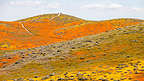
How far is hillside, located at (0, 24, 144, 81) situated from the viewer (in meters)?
21.4

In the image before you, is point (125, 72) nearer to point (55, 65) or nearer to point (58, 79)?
point (58, 79)

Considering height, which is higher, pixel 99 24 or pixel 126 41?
pixel 99 24

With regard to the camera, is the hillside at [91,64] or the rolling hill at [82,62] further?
the rolling hill at [82,62]

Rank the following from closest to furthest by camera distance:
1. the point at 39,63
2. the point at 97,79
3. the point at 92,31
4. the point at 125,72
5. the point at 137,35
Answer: the point at 97,79 < the point at 125,72 < the point at 39,63 < the point at 137,35 < the point at 92,31

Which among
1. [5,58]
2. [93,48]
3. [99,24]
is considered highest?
[99,24]

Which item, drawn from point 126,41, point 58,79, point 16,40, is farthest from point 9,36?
point 58,79

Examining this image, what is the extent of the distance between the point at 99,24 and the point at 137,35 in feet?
187

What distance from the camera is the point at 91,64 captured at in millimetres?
29578

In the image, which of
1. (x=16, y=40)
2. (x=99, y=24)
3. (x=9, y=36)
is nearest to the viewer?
(x=16, y=40)

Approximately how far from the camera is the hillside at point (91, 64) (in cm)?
2144

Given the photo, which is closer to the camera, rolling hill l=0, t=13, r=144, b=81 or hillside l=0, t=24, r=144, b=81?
hillside l=0, t=24, r=144, b=81

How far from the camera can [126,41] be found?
43.0m

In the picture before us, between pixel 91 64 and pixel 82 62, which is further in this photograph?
pixel 82 62

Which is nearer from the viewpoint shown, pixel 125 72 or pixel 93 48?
pixel 125 72
